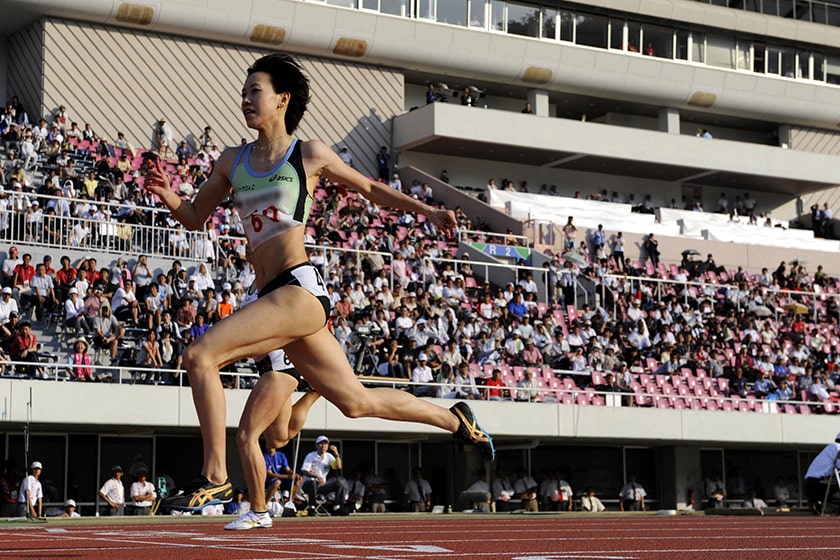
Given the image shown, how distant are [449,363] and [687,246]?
16.1 meters

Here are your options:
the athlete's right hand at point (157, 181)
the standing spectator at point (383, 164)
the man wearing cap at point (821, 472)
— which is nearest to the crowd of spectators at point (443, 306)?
the standing spectator at point (383, 164)

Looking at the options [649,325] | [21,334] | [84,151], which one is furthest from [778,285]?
[21,334]

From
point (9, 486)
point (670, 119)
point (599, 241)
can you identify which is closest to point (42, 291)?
point (9, 486)

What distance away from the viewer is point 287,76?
734cm

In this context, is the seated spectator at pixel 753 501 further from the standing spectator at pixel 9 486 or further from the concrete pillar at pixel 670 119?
the concrete pillar at pixel 670 119

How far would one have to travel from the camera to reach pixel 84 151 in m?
30.7

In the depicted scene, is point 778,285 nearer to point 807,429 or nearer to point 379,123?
point 807,429

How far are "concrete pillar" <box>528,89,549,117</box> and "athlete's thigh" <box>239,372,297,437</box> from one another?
119 feet

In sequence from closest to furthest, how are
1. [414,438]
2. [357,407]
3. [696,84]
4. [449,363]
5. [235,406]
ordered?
[357,407] < [235,406] < [449,363] < [414,438] < [696,84]

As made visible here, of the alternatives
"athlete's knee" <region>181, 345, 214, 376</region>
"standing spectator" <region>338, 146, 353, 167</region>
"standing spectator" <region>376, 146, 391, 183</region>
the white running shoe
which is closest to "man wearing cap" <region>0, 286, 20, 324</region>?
the white running shoe

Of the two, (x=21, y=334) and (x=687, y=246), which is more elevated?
(x=687, y=246)

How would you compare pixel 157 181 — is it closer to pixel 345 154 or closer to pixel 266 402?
pixel 266 402

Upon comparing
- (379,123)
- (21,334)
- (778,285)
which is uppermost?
(379,123)

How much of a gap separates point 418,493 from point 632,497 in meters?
5.30
